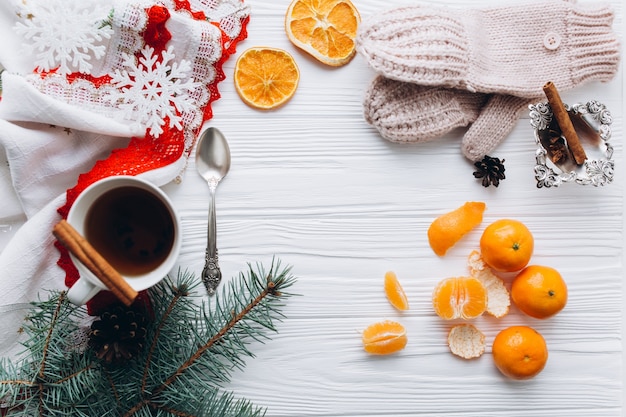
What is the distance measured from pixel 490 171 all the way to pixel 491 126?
0.09 m

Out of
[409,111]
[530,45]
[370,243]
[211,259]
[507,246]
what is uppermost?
[530,45]

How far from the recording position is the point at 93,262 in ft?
2.69

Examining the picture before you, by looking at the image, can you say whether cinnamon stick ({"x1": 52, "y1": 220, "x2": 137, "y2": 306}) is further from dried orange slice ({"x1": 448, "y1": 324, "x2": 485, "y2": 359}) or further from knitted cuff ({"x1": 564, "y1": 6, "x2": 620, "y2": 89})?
knitted cuff ({"x1": 564, "y1": 6, "x2": 620, "y2": 89})

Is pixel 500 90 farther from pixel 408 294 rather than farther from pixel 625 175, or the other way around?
pixel 408 294

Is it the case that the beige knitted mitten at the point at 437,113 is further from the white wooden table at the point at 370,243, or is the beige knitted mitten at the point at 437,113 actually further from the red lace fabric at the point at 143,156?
the red lace fabric at the point at 143,156

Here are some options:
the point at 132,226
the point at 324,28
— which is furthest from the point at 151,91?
the point at 324,28

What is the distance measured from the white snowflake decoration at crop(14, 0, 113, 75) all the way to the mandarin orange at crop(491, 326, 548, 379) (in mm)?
903

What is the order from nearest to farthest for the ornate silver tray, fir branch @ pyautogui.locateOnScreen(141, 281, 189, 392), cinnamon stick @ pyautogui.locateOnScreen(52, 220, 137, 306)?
Result: cinnamon stick @ pyautogui.locateOnScreen(52, 220, 137, 306)
fir branch @ pyautogui.locateOnScreen(141, 281, 189, 392)
the ornate silver tray

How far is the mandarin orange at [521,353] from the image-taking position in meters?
1.03

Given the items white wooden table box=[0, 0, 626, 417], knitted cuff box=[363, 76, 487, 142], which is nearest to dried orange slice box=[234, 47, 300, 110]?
white wooden table box=[0, 0, 626, 417]

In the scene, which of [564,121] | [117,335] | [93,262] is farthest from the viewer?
[564,121]

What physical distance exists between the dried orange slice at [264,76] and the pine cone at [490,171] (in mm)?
392

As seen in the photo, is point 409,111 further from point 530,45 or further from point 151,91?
point 151,91

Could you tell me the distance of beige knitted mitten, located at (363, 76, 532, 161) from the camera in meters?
1.05
